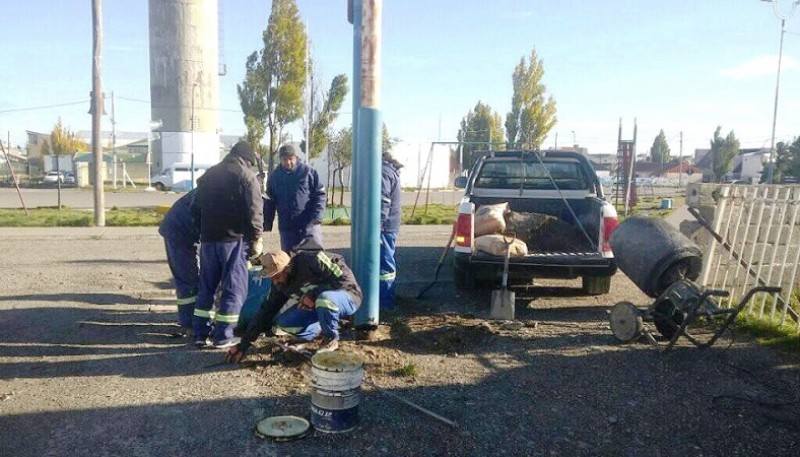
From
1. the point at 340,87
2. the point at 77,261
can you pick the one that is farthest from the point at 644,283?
the point at 340,87

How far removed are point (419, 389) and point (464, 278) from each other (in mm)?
2635

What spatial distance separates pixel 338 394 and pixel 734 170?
74.0 m

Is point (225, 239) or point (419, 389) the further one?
point (225, 239)

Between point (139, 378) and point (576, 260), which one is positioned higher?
point (576, 260)

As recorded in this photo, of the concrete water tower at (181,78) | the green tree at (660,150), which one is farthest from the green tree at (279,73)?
the green tree at (660,150)

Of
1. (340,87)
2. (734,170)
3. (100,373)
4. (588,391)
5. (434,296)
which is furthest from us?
(734,170)

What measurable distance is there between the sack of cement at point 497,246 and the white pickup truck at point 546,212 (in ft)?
0.18

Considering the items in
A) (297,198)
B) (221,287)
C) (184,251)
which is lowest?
(221,287)

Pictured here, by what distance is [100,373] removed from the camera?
460 cm

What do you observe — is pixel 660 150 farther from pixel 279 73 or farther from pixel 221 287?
pixel 221 287

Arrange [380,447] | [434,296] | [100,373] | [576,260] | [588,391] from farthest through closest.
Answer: [434,296]
[576,260]
[100,373]
[588,391]
[380,447]

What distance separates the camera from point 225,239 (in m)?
5.14

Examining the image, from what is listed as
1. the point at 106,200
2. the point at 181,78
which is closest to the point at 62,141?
the point at 181,78

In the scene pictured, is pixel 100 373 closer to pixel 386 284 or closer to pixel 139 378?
pixel 139 378
